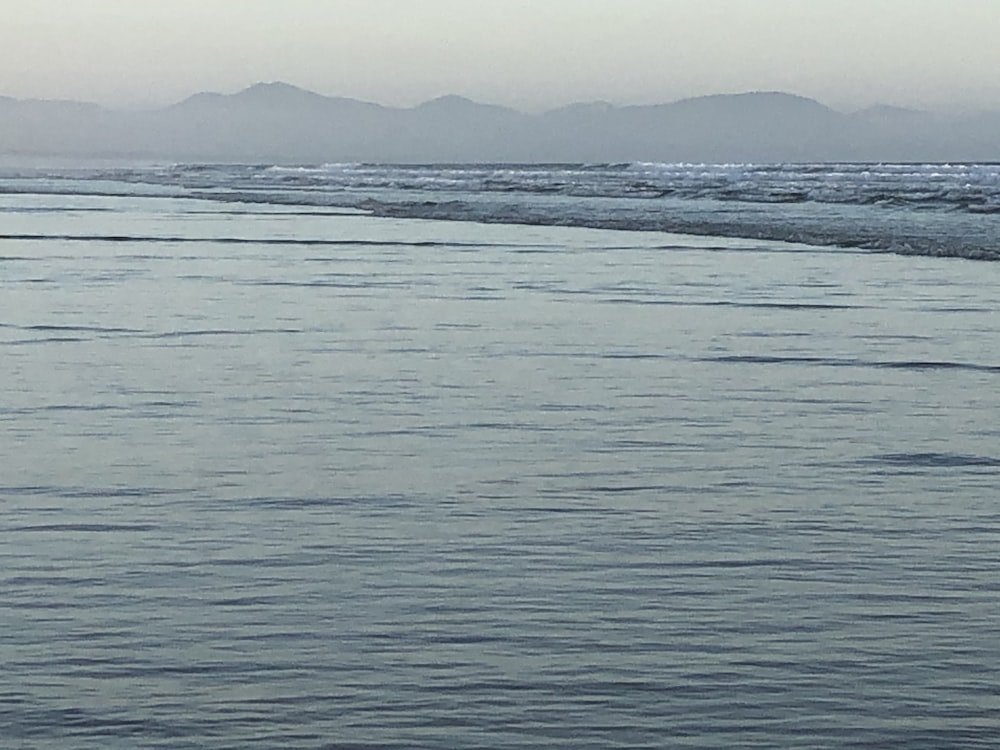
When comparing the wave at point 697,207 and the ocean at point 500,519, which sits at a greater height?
the ocean at point 500,519

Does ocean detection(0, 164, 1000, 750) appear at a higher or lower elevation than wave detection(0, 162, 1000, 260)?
higher

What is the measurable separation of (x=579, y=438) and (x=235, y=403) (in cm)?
188

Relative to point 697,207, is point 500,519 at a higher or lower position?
higher

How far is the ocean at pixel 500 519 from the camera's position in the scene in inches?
185

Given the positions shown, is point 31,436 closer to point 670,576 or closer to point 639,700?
point 670,576

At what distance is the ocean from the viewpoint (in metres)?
4.71

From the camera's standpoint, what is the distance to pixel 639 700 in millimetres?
4738

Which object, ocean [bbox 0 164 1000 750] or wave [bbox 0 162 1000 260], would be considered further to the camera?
wave [bbox 0 162 1000 260]

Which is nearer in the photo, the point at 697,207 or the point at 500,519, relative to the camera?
the point at 500,519

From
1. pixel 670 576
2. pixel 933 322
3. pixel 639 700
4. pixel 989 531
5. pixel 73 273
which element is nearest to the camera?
pixel 639 700

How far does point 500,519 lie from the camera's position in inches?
265

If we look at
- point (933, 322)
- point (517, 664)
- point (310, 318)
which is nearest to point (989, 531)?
point (517, 664)

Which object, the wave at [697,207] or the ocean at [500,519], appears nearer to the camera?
the ocean at [500,519]

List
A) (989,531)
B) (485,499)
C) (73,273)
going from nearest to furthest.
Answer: (989,531) → (485,499) → (73,273)
